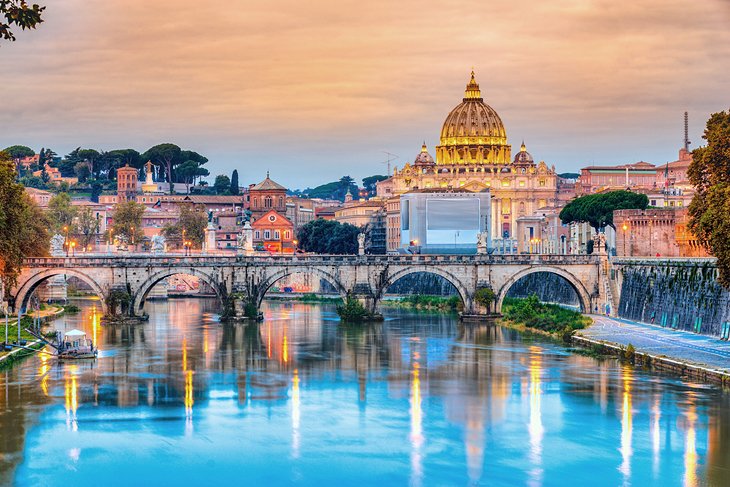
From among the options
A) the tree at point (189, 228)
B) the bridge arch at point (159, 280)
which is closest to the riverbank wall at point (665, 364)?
the bridge arch at point (159, 280)

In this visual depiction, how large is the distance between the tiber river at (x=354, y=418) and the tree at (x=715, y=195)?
5.07 m

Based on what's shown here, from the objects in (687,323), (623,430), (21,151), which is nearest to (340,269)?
(687,323)

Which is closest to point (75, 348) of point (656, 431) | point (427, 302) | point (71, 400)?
point (71, 400)

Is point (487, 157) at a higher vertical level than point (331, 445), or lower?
higher

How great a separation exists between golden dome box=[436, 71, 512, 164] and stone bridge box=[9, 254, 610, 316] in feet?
326

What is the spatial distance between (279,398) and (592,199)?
58.3 meters

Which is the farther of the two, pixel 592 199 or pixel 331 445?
pixel 592 199

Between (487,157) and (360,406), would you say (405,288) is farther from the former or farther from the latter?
(487,157)

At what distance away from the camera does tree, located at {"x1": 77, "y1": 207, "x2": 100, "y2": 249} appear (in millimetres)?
117688

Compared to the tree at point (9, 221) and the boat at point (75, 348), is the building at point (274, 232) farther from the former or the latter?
the boat at point (75, 348)

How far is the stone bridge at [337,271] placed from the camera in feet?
219

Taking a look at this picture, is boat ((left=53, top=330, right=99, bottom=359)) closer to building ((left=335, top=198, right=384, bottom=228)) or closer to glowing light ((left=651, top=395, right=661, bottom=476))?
glowing light ((left=651, top=395, right=661, bottom=476))

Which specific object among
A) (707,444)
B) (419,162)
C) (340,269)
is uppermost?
(419,162)

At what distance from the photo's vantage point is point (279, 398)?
138 ft
